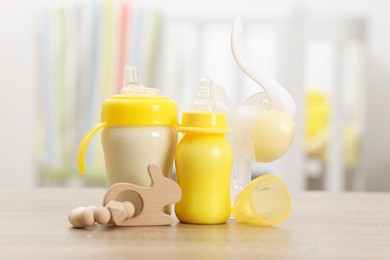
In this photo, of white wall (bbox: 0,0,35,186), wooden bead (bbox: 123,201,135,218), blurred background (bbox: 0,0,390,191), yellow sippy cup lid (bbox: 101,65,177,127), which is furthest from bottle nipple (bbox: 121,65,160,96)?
white wall (bbox: 0,0,35,186)

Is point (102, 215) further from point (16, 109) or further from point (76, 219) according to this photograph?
point (16, 109)

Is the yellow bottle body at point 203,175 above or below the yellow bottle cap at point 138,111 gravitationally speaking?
below

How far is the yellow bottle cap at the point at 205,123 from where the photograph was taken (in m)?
0.74

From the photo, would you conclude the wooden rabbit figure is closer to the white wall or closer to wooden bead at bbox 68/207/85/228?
wooden bead at bbox 68/207/85/228

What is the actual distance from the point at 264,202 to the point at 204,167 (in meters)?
0.08

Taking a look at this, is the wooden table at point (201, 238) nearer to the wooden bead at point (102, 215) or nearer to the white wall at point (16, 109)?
the wooden bead at point (102, 215)

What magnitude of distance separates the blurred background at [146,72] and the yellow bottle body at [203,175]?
4.90 ft

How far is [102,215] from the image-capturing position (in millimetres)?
699

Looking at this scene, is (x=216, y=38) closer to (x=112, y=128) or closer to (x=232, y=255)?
(x=112, y=128)

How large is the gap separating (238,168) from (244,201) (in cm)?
5

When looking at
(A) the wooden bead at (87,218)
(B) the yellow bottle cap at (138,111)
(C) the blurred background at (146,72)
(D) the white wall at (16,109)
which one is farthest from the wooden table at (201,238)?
(D) the white wall at (16,109)

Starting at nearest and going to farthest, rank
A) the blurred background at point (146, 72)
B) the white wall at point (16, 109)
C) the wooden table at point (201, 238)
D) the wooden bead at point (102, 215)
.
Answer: the wooden table at point (201, 238) < the wooden bead at point (102, 215) < the blurred background at point (146, 72) < the white wall at point (16, 109)

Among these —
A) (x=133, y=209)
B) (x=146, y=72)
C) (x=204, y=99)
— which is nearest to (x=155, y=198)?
(x=133, y=209)

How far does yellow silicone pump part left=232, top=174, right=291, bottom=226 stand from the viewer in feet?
2.48
